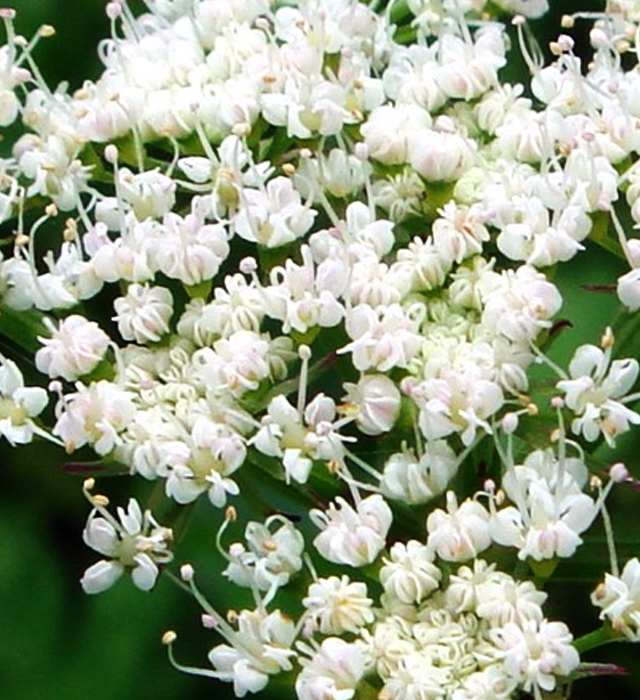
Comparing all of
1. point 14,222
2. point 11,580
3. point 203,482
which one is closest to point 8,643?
point 11,580

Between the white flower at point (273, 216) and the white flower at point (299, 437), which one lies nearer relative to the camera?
the white flower at point (299, 437)

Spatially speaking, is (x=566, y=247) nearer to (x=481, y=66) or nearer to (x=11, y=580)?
(x=481, y=66)

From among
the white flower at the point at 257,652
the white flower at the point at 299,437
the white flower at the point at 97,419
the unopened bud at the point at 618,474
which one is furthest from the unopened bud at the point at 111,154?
the unopened bud at the point at 618,474

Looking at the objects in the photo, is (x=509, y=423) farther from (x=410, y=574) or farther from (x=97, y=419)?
(x=97, y=419)

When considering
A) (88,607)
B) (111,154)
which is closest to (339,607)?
(111,154)

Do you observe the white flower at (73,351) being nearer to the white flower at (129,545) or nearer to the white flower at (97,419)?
the white flower at (97,419)

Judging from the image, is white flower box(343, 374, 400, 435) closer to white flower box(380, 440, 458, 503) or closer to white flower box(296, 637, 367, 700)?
white flower box(380, 440, 458, 503)
